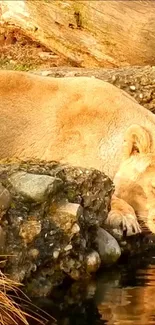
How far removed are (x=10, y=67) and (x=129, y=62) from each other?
2.35m

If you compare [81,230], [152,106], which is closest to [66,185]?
[81,230]

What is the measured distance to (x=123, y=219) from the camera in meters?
8.68

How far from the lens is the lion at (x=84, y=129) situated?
9164mm

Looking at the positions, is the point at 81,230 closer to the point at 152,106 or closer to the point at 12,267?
the point at 12,267

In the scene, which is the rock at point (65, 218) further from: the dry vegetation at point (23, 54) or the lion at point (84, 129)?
the dry vegetation at point (23, 54)

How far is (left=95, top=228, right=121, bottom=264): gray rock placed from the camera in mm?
8062

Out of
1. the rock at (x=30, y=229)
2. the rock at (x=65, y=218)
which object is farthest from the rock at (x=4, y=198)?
the rock at (x=65, y=218)

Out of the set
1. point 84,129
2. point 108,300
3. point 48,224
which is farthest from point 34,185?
point 84,129

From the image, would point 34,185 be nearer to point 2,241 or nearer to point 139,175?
point 2,241

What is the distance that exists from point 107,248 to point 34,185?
110 centimetres

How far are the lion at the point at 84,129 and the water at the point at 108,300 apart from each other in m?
1.36

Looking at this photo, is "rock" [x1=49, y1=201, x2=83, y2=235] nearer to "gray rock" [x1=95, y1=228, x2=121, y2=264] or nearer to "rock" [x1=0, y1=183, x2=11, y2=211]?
"rock" [x1=0, y1=183, x2=11, y2=211]

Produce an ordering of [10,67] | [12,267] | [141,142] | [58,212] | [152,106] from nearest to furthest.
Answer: [12,267], [58,212], [141,142], [152,106], [10,67]

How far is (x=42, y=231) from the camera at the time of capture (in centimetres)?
727
